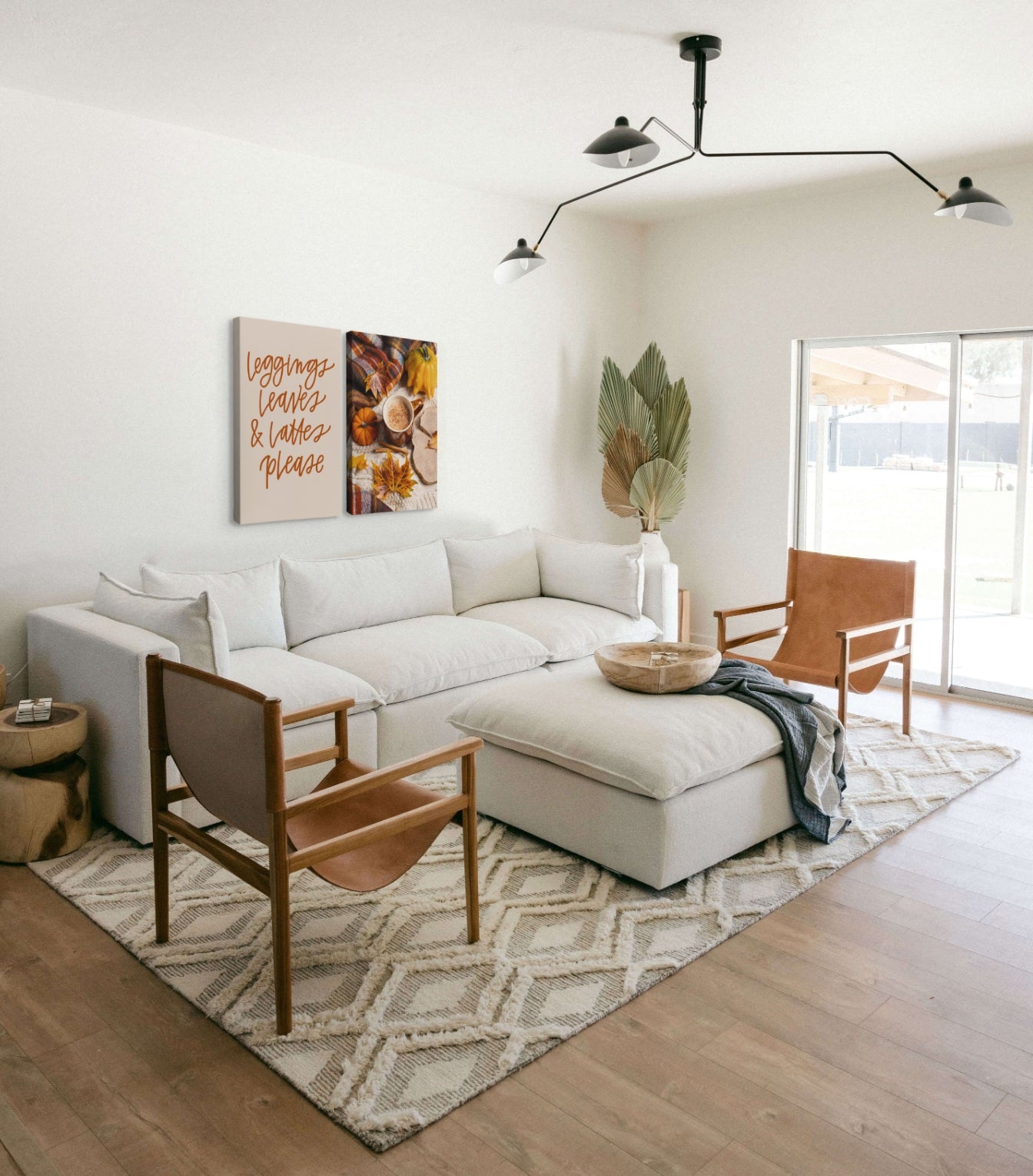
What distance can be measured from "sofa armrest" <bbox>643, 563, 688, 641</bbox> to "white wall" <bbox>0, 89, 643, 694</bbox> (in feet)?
3.30

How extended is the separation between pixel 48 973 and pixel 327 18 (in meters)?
2.80

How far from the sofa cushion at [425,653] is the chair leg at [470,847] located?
1315mm

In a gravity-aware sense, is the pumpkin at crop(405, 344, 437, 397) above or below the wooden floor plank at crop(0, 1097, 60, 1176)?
above

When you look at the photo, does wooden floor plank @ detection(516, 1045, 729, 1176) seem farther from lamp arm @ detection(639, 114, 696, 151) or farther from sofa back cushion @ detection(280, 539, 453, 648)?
lamp arm @ detection(639, 114, 696, 151)

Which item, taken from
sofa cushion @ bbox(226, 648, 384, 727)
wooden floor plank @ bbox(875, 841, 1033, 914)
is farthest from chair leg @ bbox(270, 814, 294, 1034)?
wooden floor plank @ bbox(875, 841, 1033, 914)

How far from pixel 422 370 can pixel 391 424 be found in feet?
1.14

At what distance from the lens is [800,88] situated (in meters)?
3.66

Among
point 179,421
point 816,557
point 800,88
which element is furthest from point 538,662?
point 800,88

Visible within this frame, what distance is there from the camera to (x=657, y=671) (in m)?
3.32

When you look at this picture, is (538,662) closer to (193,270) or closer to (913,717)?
(913,717)

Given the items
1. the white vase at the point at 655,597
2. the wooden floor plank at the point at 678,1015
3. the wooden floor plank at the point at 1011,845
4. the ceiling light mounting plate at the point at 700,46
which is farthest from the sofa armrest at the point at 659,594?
the wooden floor plank at the point at 678,1015

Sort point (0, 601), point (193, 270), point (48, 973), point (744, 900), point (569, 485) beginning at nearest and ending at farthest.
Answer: point (48, 973) < point (744, 900) < point (0, 601) < point (193, 270) < point (569, 485)

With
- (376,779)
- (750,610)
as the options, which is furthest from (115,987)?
(750,610)

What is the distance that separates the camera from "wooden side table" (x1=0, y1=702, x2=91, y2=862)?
308 cm
